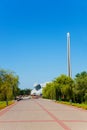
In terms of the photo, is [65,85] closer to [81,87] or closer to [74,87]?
[74,87]

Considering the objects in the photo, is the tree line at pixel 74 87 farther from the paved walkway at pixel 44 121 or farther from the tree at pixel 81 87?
the paved walkway at pixel 44 121

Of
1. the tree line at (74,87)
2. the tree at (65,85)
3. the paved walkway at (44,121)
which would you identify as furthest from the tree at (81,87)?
the paved walkway at (44,121)

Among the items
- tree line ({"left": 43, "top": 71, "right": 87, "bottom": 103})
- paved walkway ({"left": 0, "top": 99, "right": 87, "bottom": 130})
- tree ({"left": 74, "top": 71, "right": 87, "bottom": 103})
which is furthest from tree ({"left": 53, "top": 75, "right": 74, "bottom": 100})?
paved walkway ({"left": 0, "top": 99, "right": 87, "bottom": 130})

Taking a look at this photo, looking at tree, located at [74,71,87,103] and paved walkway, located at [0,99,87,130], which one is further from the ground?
tree, located at [74,71,87,103]

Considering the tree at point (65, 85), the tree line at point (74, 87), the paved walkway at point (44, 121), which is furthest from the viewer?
the tree at point (65, 85)

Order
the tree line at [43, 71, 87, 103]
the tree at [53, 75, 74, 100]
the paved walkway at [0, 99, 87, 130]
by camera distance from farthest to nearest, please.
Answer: the tree at [53, 75, 74, 100] < the tree line at [43, 71, 87, 103] < the paved walkway at [0, 99, 87, 130]

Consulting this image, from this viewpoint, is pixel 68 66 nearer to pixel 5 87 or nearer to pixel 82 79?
pixel 82 79

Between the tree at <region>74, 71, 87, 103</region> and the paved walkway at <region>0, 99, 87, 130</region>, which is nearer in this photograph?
the paved walkway at <region>0, 99, 87, 130</region>

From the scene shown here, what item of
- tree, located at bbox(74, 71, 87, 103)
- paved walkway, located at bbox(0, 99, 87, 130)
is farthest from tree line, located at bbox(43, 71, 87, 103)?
paved walkway, located at bbox(0, 99, 87, 130)

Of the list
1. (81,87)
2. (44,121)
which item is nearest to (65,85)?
(81,87)

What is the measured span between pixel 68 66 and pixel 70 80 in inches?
261

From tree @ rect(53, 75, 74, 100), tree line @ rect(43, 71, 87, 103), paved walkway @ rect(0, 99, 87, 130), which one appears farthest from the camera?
tree @ rect(53, 75, 74, 100)

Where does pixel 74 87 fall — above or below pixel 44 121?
above

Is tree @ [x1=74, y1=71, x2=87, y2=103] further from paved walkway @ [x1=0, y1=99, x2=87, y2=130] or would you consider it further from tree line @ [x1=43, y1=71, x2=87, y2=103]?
paved walkway @ [x1=0, y1=99, x2=87, y2=130]
